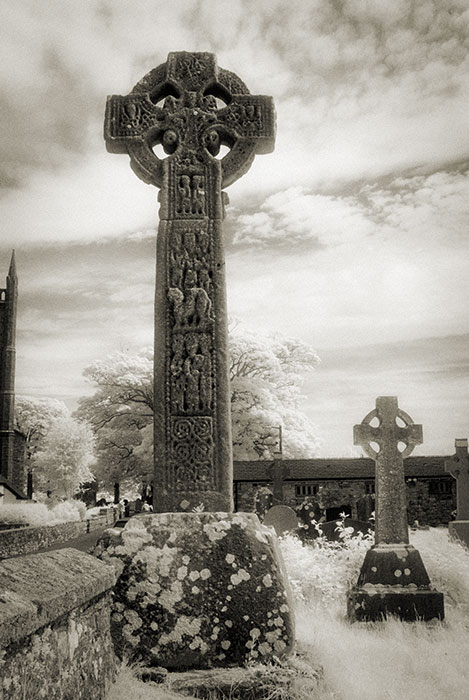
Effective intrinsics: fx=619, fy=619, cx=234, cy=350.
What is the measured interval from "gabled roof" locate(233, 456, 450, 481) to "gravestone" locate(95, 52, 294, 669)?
66.5 feet

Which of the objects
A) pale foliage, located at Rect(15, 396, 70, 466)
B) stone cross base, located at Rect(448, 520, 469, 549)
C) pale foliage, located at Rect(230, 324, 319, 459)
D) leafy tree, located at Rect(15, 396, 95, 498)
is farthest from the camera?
pale foliage, located at Rect(15, 396, 70, 466)

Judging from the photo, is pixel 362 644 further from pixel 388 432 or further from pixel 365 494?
pixel 365 494

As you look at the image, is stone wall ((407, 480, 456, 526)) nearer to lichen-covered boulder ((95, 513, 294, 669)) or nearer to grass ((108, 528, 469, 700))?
grass ((108, 528, 469, 700))

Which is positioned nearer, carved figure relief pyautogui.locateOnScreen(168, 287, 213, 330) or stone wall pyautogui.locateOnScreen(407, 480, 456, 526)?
carved figure relief pyautogui.locateOnScreen(168, 287, 213, 330)

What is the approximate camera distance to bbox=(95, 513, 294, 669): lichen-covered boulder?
314 centimetres

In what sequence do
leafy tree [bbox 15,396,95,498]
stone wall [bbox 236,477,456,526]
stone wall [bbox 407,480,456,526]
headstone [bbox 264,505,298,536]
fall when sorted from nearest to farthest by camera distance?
headstone [bbox 264,505,298,536], stone wall [bbox 236,477,456,526], stone wall [bbox 407,480,456,526], leafy tree [bbox 15,396,95,498]

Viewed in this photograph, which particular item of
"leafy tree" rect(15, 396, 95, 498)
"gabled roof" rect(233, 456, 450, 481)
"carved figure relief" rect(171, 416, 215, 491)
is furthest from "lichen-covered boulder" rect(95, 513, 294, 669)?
"leafy tree" rect(15, 396, 95, 498)

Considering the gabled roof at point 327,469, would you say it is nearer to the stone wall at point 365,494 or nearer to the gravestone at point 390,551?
the stone wall at point 365,494

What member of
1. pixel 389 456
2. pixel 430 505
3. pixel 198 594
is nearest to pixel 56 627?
pixel 198 594

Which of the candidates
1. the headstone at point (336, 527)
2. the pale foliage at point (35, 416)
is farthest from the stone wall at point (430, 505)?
the pale foliage at point (35, 416)

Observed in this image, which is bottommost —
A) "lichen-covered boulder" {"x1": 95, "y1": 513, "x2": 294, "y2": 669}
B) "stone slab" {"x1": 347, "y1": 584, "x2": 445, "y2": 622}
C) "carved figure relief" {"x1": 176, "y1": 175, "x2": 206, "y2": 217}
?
"stone slab" {"x1": 347, "y1": 584, "x2": 445, "y2": 622}

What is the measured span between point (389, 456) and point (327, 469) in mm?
17319

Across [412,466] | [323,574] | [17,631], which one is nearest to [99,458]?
[412,466]

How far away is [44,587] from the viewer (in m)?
2.28
